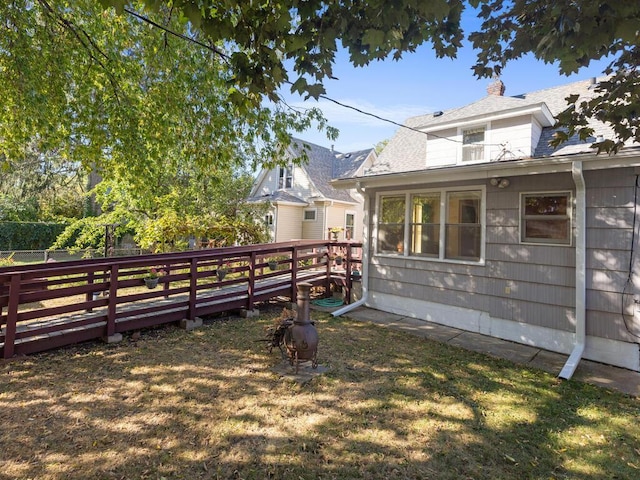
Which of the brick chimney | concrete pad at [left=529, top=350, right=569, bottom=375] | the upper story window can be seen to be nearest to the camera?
concrete pad at [left=529, top=350, right=569, bottom=375]

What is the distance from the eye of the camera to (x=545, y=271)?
5117 mm

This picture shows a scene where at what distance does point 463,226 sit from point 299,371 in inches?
154

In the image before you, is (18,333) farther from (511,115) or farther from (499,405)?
(511,115)

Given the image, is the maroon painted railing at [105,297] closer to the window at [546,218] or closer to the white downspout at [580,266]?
the window at [546,218]

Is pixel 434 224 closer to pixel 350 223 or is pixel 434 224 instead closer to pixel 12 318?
pixel 12 318

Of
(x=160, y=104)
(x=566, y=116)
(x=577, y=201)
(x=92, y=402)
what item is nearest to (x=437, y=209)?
(x=577, y=201)

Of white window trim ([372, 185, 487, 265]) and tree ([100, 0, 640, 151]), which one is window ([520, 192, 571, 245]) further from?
tree ([100, 0, 640, 151])

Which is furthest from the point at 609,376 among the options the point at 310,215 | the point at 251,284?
the point at 310,215

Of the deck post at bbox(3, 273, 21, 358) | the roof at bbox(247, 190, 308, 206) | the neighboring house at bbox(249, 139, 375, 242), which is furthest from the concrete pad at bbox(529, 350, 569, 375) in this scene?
the roof at bbox(247, 190, 308, 206)

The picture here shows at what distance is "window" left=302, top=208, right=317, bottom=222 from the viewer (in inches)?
634

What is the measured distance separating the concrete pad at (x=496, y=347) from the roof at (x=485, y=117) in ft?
10.7

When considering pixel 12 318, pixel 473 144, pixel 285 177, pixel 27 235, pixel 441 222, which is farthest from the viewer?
pixel 285 177

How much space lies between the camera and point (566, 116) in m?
3.20

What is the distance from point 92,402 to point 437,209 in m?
5.78
